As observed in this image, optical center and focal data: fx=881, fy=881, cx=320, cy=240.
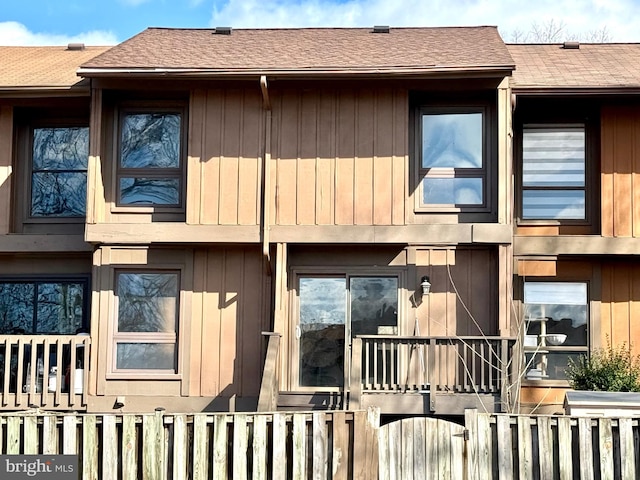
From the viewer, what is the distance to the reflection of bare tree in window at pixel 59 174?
47.2ft

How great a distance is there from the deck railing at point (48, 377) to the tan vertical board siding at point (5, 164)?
213 cm

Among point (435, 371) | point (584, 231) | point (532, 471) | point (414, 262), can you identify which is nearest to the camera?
point (532, 471)

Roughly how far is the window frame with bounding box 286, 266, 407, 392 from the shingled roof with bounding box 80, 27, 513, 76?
291cm

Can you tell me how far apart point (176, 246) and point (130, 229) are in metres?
0.72

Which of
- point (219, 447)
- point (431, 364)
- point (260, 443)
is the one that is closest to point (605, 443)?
point (260, 443)

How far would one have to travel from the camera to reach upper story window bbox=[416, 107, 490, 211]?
1309cm

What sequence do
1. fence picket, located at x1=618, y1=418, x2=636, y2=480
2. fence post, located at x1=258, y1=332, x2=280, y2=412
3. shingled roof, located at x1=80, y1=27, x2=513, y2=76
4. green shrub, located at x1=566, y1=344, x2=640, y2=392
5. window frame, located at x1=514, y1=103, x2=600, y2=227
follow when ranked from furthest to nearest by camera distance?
window frame, located at x1=514, y1=103, x2=600, y2=227
shingled roof, located at x1=80, y1=27, x2=513, y2=76
green shrub, located at x1=566, y1=344, x2=640, y2=392
fence post, located at x1=258, y1=332, x2=280, y2=412
fence picket, located at x1=618, y1=418, x2=636, y2=480

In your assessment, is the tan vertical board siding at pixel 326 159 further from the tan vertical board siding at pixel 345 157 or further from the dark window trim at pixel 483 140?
the dark window trim at pixel 483 140

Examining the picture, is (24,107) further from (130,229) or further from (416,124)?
(416,124)

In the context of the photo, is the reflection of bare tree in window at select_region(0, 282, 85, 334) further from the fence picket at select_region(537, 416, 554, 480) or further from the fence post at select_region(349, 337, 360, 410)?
the fence picket at select_region(537, 416, 554, 480)

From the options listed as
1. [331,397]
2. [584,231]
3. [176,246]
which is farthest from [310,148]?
[584,231]

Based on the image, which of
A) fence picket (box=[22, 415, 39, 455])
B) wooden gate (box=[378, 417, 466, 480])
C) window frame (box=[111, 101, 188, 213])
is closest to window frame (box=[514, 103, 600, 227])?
window frame (box=[111, 101, 188, 213])

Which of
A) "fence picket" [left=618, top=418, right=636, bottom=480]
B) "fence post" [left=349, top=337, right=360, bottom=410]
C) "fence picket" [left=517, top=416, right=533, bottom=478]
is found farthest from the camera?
"fence post" [left=349, top=337, right=360, bottom=410]

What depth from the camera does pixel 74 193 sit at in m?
14.4
